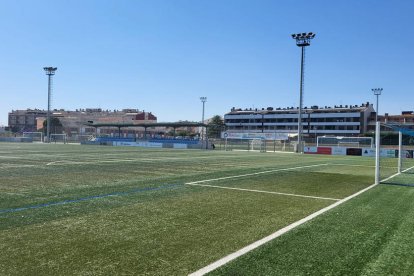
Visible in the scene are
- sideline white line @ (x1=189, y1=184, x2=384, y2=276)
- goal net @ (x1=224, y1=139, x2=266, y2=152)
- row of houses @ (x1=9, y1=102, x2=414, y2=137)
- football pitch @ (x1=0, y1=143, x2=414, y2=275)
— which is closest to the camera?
sideline white line @ (x1=189, y1=184, x2=384, y2=276)

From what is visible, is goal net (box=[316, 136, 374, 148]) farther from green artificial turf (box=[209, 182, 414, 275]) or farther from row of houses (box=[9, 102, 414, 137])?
row of houses (box=[9, 102, 414, 137])

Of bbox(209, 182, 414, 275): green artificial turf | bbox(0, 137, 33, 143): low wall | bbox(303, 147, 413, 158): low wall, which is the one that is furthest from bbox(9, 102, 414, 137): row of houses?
bbox(209, 182, 414, 275): green artificial turf

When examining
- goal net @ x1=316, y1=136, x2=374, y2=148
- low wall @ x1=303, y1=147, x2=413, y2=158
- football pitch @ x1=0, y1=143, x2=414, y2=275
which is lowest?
football pitch @ x1=0, y1=143, x2=414, y2=275

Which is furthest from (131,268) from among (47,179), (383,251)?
(47,179)

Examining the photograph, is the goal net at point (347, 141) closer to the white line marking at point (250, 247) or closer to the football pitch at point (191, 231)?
the football pitch at point (191, 231)

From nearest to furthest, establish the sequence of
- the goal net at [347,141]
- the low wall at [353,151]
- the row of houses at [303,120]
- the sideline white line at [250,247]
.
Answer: the sideline white line at [250,247] < the low wall at [353,151] < the goal net at [347,141] < the row of houses at [303,120]

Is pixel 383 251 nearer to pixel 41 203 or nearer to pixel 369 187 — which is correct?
pixel 41 203

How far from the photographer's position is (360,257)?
4.95 m

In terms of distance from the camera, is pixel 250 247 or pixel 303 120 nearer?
pixel 250 247

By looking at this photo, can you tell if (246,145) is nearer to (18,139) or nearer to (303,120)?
(18,139)

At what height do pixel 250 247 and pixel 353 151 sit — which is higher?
pixel 353 151

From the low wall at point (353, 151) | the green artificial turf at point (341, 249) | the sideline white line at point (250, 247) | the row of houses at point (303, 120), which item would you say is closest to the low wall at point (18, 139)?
the row of houses at point (303, 120)

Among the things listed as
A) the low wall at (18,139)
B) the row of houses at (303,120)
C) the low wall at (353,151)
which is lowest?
the low wall at (18,139)

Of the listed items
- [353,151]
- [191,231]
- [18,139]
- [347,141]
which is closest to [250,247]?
[191,231]
